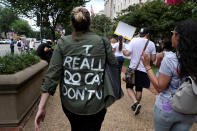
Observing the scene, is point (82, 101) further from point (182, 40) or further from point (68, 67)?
point (182, 40)

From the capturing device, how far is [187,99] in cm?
145

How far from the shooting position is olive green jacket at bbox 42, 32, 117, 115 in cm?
157

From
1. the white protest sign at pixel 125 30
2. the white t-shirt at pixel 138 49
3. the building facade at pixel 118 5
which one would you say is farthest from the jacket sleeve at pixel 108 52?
the building facade at pixel 118 5

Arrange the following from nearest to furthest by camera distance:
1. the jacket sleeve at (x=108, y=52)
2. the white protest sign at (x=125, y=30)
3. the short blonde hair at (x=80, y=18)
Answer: the short blonde hair at (x=80, y=18)
the jacket sleeve at (x=108, y=52)
the white protest sign at (x=125, y=30)

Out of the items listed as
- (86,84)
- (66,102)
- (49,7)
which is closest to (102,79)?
(86,84)

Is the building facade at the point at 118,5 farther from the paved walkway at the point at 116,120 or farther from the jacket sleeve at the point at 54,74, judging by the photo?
the jacket sleeve at the point at 54,74

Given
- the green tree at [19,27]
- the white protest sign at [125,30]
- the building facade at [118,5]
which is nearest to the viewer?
the white protest sign at [125,30]

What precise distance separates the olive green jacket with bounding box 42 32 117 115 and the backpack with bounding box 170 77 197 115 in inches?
22.8

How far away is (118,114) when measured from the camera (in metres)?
4.17

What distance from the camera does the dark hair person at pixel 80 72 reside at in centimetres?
157

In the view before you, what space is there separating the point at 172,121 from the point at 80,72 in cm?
102

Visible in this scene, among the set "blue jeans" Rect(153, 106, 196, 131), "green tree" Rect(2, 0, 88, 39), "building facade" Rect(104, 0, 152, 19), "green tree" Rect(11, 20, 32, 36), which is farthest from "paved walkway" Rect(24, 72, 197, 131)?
"green tree" Rect(11, 20, 32, 36)

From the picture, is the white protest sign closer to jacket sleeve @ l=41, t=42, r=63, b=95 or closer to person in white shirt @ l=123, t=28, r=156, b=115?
person in white shirt @ l=123, t=28, r=156, b=115

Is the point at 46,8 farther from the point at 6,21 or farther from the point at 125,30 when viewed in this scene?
the point at 6,21
